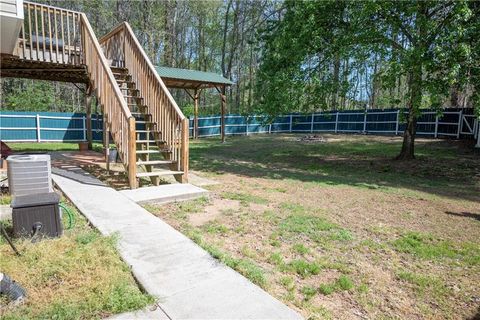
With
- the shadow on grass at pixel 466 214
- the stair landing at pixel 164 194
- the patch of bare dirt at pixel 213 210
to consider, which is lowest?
the shadow on grass at pixel 466 214

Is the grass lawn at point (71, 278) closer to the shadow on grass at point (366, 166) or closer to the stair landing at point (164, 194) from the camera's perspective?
the stair landing at point (164, 194)

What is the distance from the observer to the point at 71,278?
266 cm

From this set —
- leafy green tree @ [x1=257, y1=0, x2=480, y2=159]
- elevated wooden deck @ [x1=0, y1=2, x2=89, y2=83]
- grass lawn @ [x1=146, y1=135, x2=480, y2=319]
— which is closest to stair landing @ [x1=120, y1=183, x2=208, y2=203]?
grass lawn @ [x1=146, y1=135, x2=480, y2=319]

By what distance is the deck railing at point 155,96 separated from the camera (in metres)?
6.30

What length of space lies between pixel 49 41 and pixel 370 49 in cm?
792

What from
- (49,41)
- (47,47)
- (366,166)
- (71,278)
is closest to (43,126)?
(47,47)

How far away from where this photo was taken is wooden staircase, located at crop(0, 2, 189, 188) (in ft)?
19.7

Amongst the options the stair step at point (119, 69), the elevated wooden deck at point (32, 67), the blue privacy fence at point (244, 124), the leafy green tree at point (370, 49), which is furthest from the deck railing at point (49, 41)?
the blue privacy fence at point (244, 124)

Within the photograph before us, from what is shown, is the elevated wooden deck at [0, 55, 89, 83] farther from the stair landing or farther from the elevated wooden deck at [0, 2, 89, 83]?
the stair landing

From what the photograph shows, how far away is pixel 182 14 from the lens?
28281mm

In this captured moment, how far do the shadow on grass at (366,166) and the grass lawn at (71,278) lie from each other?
537cm

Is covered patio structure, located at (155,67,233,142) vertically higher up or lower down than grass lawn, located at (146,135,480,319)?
higher up

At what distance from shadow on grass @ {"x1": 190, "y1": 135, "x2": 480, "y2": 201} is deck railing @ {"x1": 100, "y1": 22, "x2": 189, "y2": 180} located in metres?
2.34

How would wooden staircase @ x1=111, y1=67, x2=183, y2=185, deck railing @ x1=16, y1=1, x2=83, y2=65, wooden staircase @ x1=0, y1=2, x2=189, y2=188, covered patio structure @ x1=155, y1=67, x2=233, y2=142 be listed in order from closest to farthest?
1. wooden staircase @ x1=0, y1=2, x2=189, y2=188
2. wooden staircase @ x1=111, y1=67, x2=183, y2=185
3. deck railing @ x1=16, y1=1, x2=83, y2=65
4. covered patio structure @ x1=155, y1=67, x2=233, y2=142
